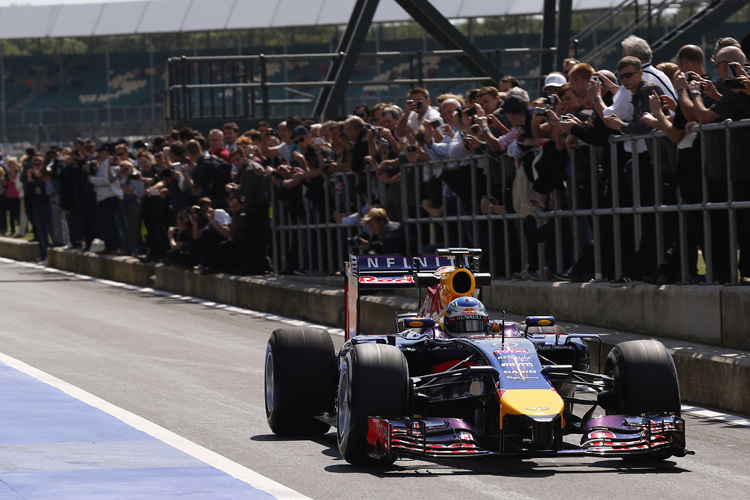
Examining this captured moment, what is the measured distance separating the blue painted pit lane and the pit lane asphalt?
13cm

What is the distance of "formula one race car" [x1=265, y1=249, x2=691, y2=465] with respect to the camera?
8281 millimetres

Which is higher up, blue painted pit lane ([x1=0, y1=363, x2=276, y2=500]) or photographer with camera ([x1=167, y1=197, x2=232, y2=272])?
photographer with camera ([x1=167, y1=197, x2=232, y2=272])

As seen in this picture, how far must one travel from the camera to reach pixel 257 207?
21.8 m

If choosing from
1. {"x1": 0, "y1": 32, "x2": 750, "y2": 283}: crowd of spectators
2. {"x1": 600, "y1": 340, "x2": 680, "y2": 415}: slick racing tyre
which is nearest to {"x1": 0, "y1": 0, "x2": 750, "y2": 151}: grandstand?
{"x1": 0, "y1": 32, "x2": 750, "y2": 283}: crowd of spectators

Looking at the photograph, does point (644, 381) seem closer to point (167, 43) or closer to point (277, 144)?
point (277, 144)

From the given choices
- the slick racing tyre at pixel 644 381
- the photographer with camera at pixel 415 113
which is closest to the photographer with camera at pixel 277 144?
the photographer with camera at pixel 415 113

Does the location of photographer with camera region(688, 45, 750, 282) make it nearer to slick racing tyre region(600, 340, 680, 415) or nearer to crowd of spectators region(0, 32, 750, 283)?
crowd of spectators region(0, 32, 750, 283)

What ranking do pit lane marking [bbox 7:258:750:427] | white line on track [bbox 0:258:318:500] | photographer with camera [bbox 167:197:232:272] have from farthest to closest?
1. photographer with camera [bbox 167:197:232:272]
2. pit lane marking [bbox 7:258:750:427]
3. white line on track [bbox 0:258:318:500]

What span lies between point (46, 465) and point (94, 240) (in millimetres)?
21439

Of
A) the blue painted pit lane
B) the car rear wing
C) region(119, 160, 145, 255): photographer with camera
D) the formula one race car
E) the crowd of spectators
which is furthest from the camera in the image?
region(119, 160, 145, 255): photographer with camera

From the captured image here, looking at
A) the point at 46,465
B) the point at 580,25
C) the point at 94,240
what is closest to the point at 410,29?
the point at 580,25

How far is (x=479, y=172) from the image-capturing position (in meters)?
16.3

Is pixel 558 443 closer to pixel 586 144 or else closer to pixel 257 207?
pixel 586 144

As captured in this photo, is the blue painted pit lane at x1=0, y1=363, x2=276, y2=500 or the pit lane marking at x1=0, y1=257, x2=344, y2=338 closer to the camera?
the blue painted pit lane at x1=0, y1=363, x2=276, y2=500
